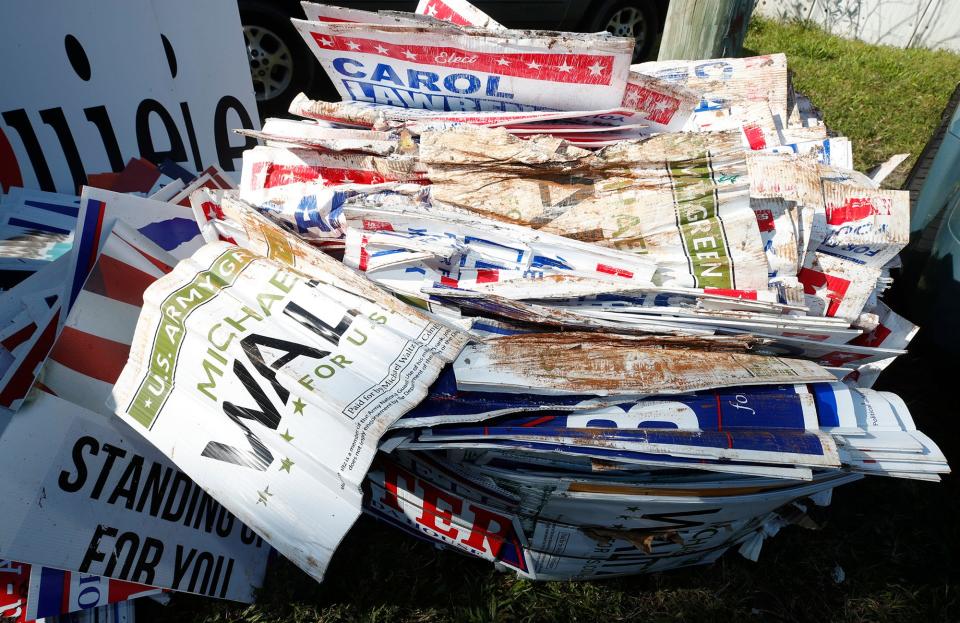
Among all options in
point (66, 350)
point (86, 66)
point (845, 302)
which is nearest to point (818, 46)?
point (845, 302)

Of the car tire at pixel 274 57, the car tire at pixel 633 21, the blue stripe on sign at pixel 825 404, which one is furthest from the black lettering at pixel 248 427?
the car tire at pixel 633 21

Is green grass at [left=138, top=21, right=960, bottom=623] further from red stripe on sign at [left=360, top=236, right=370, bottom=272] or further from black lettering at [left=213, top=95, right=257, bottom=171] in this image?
black lettering at [left=213, top=95, right=257, bottom=171]

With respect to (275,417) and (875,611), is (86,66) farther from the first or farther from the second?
(875,611)

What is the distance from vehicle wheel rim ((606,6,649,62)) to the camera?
485 centimetres

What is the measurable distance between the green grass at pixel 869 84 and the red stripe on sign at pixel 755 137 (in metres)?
2.20

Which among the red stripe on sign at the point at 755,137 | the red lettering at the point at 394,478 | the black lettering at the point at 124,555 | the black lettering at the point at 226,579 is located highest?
the red stripe on sign at the point at 755,137

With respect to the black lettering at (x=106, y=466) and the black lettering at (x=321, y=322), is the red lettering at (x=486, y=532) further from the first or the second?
the black lettering at (x=106, y=466)

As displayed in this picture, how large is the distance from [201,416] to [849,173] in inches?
86.5

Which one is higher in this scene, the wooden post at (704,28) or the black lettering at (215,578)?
the wooden post at (704,28)

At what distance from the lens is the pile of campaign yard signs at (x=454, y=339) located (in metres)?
1.37

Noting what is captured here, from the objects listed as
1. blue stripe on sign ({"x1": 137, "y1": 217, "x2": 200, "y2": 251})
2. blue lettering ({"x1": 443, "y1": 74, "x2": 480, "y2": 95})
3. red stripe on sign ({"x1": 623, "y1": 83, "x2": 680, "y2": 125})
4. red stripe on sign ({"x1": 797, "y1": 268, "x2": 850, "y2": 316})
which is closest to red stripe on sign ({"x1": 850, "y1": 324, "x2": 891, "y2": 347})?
red stripe on sign ({"x1": 797, "y1": 268, "x2": 850, "y2": 316})

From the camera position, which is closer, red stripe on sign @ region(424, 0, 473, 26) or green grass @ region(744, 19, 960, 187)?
red stripe on sign @ region(424, 0, 473, 26)

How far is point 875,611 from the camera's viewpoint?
1886mm

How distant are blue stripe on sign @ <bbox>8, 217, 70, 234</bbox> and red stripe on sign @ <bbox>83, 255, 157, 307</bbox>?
68 cm
